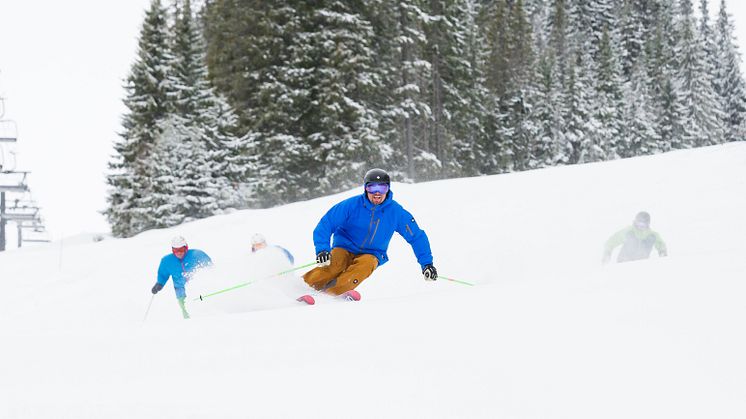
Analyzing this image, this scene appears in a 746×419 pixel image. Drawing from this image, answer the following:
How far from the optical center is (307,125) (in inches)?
906

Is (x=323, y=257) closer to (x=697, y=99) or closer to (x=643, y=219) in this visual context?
(x=643, y=219)

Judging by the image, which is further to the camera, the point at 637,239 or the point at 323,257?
the point at 637,239

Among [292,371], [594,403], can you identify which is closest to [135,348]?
[292,371]

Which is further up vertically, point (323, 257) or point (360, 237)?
point (360, 237)

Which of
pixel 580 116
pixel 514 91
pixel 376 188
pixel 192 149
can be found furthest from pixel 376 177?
pixel 580 116

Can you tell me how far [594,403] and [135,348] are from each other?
2249 mm

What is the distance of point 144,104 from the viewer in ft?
76.7

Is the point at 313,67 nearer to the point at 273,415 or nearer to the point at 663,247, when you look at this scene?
the point at 663,247

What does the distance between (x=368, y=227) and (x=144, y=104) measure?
18.8 metres

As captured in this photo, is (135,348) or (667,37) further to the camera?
(667,37)

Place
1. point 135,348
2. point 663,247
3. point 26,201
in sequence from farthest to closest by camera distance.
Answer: point 26,201, point 663,247, point 135,348

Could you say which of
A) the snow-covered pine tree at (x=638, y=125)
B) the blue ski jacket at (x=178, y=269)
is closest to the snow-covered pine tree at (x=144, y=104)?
the blue ski jacket at (x=178, y=269)

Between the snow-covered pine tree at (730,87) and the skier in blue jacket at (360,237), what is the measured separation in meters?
47.0

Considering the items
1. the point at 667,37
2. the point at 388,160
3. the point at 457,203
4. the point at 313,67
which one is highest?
the point at 667,37
